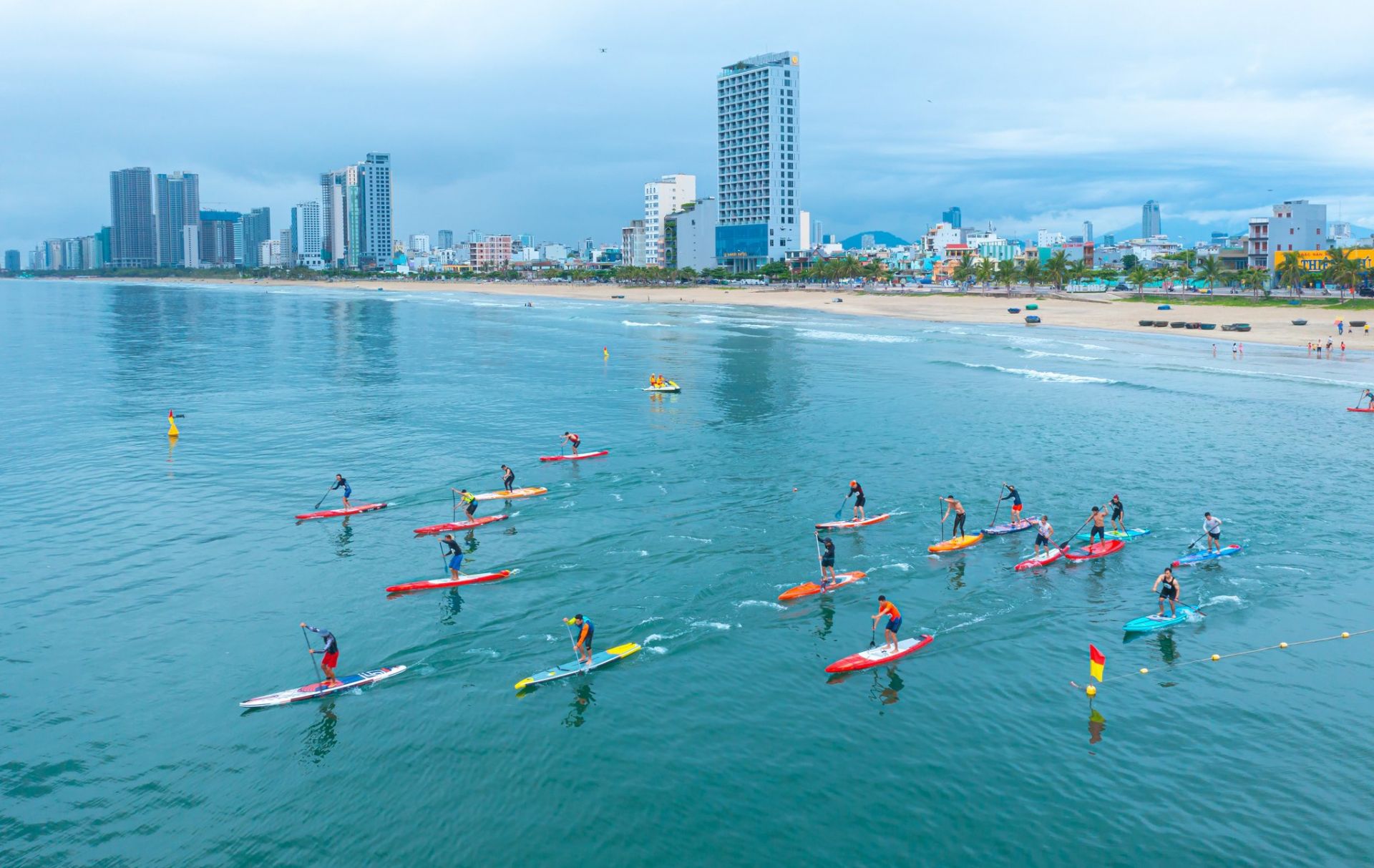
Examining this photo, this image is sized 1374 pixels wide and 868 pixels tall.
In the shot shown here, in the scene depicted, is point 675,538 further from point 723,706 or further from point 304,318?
point 304,318

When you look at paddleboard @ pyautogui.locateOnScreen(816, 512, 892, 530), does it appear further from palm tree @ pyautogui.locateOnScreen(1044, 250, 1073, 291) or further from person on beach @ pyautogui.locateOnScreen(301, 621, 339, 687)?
palm tree @ pyautogui.locateOnScreen(1044, 250, 1073, 291)

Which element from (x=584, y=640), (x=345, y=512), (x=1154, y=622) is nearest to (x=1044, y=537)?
(x=1154, y=622)

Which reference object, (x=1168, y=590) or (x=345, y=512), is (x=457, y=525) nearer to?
(x=345, y=512)

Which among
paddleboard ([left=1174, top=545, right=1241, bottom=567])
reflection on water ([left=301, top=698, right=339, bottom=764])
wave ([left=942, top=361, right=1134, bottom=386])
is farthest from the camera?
wave ([left=942, top=361, right=1134, bottom=386])

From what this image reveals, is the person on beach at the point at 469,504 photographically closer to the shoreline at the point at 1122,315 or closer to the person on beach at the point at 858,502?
the person on beach at the point at 858,502

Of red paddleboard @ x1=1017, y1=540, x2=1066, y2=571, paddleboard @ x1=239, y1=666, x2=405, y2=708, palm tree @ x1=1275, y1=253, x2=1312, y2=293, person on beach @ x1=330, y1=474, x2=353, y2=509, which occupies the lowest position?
paddleboard @ x1=239, y1=666, x2=405, y2=708

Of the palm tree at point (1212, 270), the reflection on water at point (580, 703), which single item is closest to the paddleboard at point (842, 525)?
the reflection on water at point (580, 703)

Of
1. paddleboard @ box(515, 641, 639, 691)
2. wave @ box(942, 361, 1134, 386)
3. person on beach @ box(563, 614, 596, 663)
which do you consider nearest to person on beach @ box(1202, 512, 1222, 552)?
paddleboard @ box(515, 641, 639, 691)
